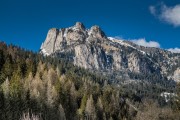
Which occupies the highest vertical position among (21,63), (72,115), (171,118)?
(21,63)

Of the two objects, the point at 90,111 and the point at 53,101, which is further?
the point at 90,111

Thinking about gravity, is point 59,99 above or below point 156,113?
above

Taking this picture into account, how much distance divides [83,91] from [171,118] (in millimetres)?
54017

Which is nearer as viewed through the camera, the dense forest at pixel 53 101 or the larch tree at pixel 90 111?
the dense forest at pixel 53 101

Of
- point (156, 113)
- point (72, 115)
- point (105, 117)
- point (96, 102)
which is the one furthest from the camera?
point (96, 102)

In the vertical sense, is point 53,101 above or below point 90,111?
above

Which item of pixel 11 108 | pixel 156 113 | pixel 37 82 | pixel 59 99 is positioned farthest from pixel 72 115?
pixel 11 108

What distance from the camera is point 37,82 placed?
129 metres

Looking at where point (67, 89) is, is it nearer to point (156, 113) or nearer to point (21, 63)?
point (21, 63)

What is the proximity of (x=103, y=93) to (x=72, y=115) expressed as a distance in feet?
134

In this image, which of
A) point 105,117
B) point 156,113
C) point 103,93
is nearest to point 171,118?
point 156,113

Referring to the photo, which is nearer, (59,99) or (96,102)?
(59,99)

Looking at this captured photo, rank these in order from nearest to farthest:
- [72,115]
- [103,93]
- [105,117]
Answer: [72,115], [105,117], [103,93]

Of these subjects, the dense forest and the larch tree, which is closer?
the dense forest
